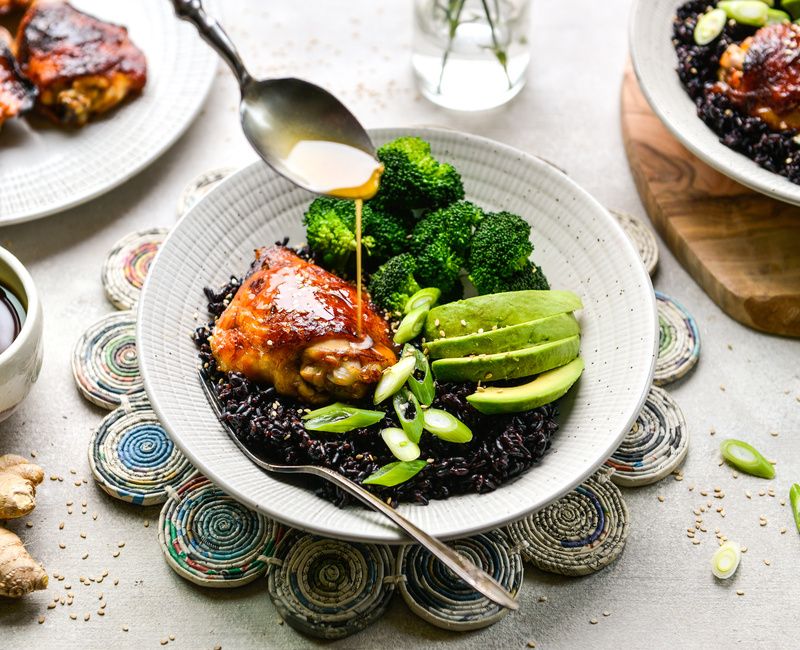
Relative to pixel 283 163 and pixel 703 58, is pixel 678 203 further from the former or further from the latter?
pixel 283 163

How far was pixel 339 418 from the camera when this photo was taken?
317cm

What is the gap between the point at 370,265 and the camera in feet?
12.6

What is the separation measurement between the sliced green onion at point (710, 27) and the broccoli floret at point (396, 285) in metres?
2.10

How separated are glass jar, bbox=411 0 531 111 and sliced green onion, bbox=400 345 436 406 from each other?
1.98 m

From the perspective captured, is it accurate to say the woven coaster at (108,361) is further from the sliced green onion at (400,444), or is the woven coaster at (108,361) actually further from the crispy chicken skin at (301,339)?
the sliced green onion at (400,444)

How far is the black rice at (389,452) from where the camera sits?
3.08 meters

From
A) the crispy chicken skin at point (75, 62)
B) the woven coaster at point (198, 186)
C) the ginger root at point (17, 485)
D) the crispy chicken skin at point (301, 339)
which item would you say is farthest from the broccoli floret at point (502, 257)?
the crispy chicken skin at point (75, 62)

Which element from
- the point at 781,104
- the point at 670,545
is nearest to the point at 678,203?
the point at 781,104

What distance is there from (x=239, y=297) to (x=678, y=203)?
224 centimetres

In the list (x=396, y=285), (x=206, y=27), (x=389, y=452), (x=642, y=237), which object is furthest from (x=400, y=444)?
(x=642, y=237)

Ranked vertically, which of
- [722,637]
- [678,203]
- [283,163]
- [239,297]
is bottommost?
[722,637]

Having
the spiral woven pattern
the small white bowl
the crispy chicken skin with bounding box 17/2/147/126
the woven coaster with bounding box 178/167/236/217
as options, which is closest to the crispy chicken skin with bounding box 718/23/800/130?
the woven coaster with bounding box 178/167/236/217

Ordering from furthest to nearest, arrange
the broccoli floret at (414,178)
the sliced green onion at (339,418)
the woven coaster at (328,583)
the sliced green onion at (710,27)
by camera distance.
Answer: the sliced green onion at (710,27), the broccoli floret at (414,178), the sliced green onion at (339,418), the woven coaster at (328,583)

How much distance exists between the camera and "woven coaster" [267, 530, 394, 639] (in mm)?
3027
